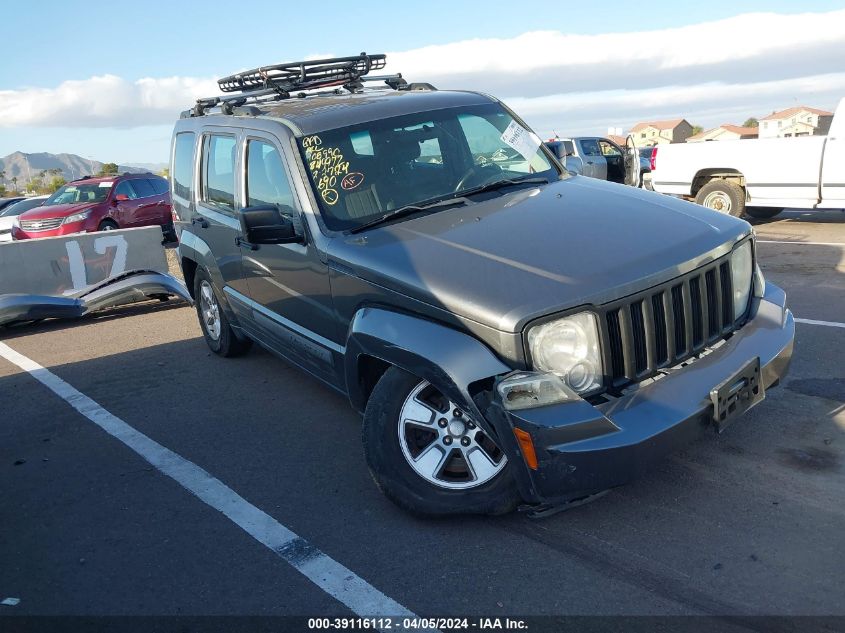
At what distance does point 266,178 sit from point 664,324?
108 inches

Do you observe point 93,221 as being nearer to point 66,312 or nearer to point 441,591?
point 66,312

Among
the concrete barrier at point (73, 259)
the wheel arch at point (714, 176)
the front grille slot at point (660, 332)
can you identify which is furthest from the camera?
the wheel arch at point (714, 176)

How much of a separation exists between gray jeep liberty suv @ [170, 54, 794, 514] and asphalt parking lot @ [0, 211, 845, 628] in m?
0.33

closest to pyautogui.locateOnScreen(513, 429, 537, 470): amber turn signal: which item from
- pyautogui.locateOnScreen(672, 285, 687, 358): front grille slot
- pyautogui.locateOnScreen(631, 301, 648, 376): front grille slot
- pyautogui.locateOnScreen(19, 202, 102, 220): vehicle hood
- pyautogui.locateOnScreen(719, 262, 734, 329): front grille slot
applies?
pyautogui.locateOnScreen(631, 301, 648, 376): front grille slot

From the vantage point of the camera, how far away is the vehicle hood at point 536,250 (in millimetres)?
3402

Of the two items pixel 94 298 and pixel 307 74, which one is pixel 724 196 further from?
pixel 94 298

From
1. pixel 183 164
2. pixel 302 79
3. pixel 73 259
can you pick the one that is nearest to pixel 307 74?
pixel 302 79

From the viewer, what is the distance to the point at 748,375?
3680mm

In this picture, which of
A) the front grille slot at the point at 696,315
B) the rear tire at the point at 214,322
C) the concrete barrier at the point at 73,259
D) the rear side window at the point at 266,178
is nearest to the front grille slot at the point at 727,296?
the front grille slot at the point at 696,315

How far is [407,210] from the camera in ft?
14.5

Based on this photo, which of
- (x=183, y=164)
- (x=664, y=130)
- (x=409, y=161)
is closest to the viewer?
(x=409, y=161)

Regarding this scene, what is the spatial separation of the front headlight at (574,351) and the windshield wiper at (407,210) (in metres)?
1.37

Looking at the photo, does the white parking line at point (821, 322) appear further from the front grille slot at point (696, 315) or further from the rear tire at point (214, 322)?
the rear tire at point (214, 322)

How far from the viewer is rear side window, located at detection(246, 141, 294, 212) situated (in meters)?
4.83
